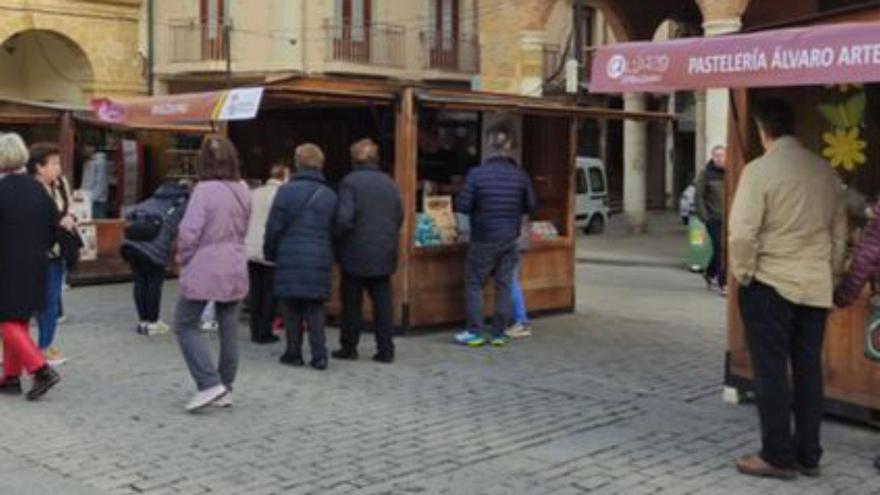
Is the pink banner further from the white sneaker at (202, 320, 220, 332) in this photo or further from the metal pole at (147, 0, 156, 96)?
the metal pole at (147, 0, 156, 96)

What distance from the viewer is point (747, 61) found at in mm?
6156

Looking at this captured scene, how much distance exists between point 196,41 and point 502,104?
24666 millimetres

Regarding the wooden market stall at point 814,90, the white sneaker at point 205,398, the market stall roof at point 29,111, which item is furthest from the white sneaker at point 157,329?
the wooden market stall at point 814,90

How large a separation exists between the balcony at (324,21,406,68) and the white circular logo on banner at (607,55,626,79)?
88.5 feet

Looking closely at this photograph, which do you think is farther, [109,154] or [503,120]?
[109,154]

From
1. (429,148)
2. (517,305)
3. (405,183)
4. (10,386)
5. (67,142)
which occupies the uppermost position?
(67,142)

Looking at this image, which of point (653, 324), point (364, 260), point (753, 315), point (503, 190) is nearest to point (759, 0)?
point (653, 324)

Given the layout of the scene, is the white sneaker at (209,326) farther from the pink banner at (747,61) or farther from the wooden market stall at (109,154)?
the pink banner at (747,61)

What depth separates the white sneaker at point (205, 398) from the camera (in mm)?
7523

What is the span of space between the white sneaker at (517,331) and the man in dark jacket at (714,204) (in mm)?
4228

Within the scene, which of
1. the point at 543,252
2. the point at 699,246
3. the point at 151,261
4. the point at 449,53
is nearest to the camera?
the point at 151,261

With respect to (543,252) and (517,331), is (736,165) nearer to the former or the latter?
(517,331)

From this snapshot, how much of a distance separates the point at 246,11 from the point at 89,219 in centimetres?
1908

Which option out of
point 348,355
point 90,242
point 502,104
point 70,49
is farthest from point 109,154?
point 70,49
